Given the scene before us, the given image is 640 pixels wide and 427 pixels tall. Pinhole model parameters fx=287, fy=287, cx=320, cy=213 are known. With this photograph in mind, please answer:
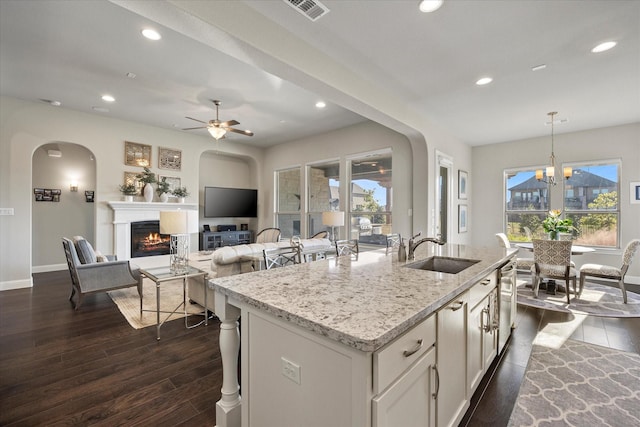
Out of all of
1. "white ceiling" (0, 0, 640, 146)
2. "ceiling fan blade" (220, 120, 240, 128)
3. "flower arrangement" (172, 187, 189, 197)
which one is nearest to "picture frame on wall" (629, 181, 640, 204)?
"white ceiling" (0, 0, 640, 146)

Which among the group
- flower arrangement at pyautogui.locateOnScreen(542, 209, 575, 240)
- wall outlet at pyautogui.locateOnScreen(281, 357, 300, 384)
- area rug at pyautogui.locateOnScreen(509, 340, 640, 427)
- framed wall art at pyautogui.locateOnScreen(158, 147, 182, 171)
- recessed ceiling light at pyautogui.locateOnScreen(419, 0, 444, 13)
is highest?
recessed ceiling light at pyautogui.locateOnScreen(419, 0, 444, 13)

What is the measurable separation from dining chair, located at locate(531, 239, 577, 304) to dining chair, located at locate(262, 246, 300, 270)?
144 inches

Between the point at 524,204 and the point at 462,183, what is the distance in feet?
4.75

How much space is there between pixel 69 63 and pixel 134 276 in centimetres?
280

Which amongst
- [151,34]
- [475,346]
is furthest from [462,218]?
[151,34]

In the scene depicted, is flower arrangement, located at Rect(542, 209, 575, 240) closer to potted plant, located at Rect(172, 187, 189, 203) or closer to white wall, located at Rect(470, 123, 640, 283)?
white wall, located at Rect(470, 123, 640, 283)

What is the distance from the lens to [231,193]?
301 inches

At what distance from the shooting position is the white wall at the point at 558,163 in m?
5.07

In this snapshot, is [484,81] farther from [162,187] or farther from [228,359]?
[162,187]

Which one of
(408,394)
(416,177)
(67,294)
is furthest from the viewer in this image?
(416,177)

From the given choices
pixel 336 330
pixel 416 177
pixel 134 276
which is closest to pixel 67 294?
pixel 134 276

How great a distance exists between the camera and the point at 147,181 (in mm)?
5918

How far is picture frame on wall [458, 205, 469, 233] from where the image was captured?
614 cm

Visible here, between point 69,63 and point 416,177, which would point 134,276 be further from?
point 416,177
